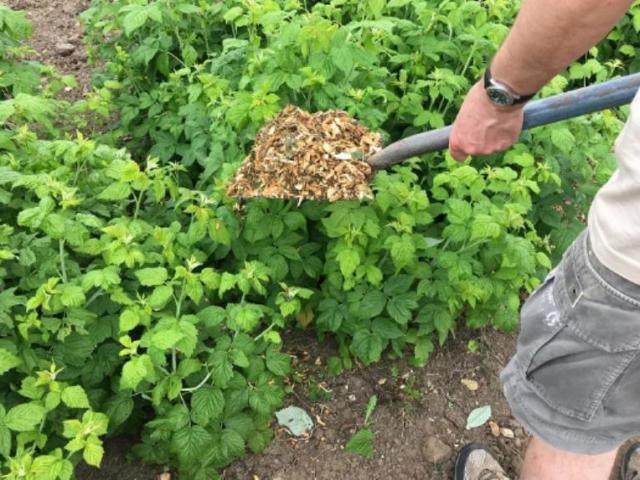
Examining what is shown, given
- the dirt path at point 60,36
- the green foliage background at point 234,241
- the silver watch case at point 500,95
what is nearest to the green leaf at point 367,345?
the green foliage background at point 234,241

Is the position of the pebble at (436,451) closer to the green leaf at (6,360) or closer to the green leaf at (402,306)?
the green leaf at (402,306)

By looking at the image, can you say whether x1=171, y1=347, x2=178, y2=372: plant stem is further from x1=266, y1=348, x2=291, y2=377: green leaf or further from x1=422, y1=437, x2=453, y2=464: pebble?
x1=422, y1=437, x2=453, y2=464: pebble

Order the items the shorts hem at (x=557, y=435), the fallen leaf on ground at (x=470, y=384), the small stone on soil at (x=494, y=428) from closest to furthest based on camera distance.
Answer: the shorts hem at (x=557, y=435) → the small stone on soil at (x=494, y=428) → the fallen leaf on ground at (x=470, y=384)

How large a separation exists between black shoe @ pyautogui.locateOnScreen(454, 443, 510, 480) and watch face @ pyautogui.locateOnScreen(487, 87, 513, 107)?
1.61 metres

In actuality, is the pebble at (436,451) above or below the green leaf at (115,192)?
below

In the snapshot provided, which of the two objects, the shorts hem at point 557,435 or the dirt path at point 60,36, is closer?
the shorts hem at point 557,435

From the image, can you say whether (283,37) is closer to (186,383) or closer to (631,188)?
(186,383)

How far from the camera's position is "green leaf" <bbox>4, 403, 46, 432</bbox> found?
1974 mm

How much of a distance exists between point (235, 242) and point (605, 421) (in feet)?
5.29

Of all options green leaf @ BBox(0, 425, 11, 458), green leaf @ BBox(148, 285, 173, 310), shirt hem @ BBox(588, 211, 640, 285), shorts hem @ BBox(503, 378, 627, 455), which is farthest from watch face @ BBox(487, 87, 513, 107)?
green leaf @ BBox(0, 425, 11, 458)

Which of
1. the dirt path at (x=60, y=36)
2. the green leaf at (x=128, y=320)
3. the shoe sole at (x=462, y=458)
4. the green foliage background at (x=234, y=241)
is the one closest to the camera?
the green leaf at (x=128, y=320)

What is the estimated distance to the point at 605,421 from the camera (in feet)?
6.06

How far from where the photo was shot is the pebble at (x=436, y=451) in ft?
9.15

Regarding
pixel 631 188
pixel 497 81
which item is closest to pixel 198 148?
pixel 497 81
